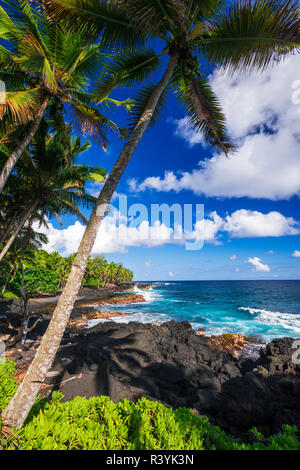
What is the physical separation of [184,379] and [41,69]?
1129 cm

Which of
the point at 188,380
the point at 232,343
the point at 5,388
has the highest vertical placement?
the point at 5,388

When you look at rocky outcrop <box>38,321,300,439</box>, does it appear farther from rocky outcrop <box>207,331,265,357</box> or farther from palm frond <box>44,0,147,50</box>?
palm frond <box>44,0,147,50</box>

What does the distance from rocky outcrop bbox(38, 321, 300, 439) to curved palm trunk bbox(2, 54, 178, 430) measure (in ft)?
7.77

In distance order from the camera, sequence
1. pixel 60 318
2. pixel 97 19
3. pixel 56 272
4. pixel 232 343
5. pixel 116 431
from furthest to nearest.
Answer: pixel 56 272 → pixel 232 343 → pixel 97 19 → pixel 60 318 → pixel 116 431

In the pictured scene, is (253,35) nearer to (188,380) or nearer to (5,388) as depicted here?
(5,388)

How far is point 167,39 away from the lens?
4.58 meters

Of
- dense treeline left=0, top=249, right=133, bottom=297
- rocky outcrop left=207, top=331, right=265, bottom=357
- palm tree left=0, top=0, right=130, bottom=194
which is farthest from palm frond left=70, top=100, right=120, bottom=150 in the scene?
dense treeline left=0, top=249, right=133, bottom=297

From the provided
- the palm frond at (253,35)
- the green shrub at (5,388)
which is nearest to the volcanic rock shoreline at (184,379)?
the green shrub at (5,388)

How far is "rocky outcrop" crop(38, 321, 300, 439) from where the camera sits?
5.80 m

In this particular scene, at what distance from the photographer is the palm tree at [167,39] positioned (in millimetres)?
3010

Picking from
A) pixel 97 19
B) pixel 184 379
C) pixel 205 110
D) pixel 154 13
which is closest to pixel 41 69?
pixel 97 19

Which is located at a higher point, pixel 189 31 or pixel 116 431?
pixel 189 31

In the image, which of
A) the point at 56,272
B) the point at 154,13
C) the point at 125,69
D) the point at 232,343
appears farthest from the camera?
the point at 56,272

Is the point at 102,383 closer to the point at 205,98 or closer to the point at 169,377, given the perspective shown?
the point at 169,377
